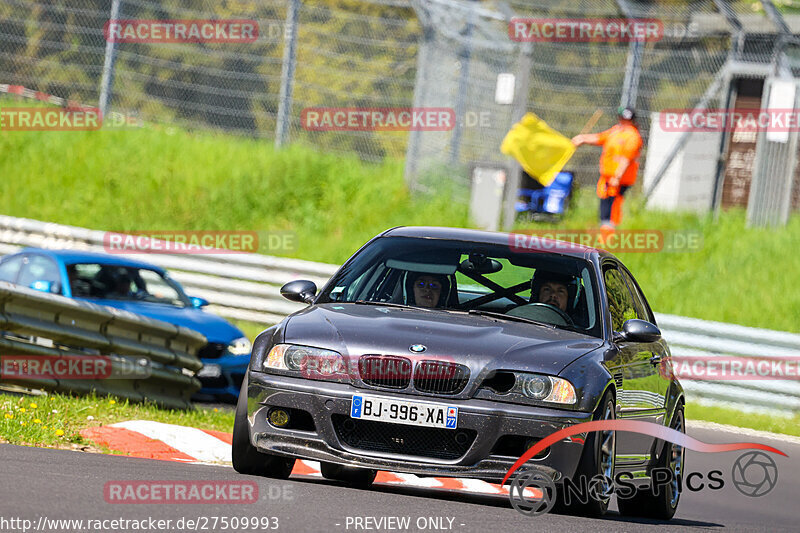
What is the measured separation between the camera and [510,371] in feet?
22.3

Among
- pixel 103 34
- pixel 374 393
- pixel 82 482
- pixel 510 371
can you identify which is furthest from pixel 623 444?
pixel 103 34

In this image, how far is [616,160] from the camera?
19094 millimetres

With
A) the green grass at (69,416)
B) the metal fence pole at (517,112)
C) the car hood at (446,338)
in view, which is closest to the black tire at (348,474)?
the car hood at (446,338)

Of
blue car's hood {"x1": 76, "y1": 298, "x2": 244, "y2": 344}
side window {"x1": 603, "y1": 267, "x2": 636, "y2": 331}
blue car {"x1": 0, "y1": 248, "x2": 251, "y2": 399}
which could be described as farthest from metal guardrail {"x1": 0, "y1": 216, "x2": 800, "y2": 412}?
side window {"x1": 603, "y1": 267, "x2": 636, "y2": 331}

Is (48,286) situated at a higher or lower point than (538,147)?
lower

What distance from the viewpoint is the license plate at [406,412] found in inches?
263

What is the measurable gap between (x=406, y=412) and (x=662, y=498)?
2.08 metres

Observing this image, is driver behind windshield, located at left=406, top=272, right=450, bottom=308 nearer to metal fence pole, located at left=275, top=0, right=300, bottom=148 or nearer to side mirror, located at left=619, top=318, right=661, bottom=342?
side mirror, located at left=619, top=318, right=661, bottom=342

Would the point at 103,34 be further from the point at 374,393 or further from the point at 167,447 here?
the point at 374,393

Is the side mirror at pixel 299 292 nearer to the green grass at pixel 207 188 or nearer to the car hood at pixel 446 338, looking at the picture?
the car hood at pixel 446 338

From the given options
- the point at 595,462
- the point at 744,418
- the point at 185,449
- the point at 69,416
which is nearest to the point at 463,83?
the point at 744,418

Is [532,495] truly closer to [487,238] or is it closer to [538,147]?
[487,238]

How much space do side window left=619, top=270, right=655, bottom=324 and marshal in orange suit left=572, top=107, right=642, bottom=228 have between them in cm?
996

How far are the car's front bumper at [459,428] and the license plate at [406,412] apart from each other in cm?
3
